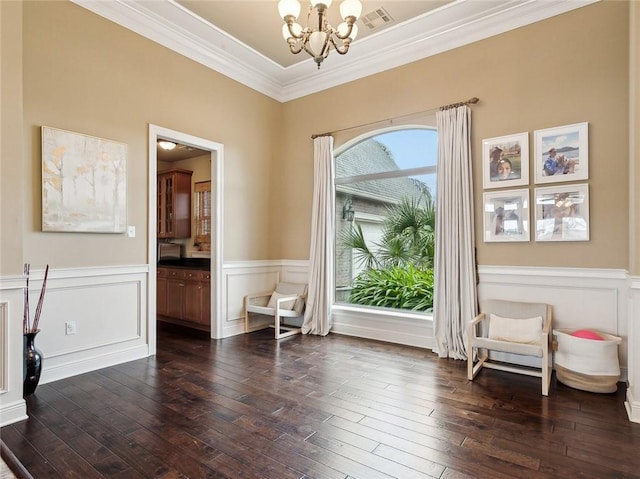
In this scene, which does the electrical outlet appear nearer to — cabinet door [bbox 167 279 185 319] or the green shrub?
cabinet door [bbox 167 279 185 319]

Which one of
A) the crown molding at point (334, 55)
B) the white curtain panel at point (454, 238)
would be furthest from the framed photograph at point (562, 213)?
the crown molding at point (334, 55)

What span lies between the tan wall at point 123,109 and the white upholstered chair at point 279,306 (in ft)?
1.97

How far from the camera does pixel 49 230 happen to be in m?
3.12

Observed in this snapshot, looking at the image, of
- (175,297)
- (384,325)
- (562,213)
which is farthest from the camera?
(175,297)

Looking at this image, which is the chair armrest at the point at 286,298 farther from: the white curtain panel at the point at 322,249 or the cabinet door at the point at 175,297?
the cabinet door at the point at 175,297

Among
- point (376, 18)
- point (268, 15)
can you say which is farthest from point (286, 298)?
point (376, 18)

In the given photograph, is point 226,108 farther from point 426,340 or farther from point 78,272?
point 426,340

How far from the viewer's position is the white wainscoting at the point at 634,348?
8.02 ft

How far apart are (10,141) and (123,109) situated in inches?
56.3

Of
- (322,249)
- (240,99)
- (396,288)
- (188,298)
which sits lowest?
(188,298)

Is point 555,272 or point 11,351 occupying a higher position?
point 555,272

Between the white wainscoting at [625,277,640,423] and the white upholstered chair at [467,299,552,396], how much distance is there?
531 mm

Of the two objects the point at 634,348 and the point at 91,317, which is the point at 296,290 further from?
the point at 634,348

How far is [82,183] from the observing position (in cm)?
333
